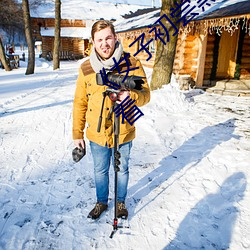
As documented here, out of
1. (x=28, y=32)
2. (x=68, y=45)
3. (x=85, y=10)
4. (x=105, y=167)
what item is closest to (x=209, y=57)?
(x=105, y=167)

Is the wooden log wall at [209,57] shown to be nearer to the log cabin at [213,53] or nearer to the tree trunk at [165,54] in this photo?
the log cabin at [213,53]

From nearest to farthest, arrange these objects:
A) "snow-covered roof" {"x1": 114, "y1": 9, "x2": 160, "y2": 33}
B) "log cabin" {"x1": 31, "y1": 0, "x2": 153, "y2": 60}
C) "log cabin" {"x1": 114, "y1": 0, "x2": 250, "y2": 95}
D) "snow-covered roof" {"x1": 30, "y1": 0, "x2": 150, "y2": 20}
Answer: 1. "log cabin" {"x1": 114, "y1": 0, "x2": 250, "y2": 95}
2. "snow-covered roof" {"x1": 114, "y1": 9, "x2": 160, "y2": 33}
3. "log cabin" {"x1": 31, "y1": 0, "x2": 153, "y2": 60}
4. "snow-covered roof" {"x1": 30, "y1": 0, "x2": 150, "y2": 20}

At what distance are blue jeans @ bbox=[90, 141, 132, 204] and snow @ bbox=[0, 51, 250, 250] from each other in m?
0.30

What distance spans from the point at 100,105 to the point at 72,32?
30.9 metres

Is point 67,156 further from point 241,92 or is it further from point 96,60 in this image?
point 241,92

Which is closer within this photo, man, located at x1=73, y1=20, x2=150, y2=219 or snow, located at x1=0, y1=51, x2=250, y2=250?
man, located at x1=73, y1=20, x2=150, y2=219

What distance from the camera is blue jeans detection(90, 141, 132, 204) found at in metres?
2.17

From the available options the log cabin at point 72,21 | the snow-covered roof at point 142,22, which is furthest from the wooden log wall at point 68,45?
the snow-covered roof at point 142,22

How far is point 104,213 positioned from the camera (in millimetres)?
2498

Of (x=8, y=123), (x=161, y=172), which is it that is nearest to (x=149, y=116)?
(x=161, y=172)

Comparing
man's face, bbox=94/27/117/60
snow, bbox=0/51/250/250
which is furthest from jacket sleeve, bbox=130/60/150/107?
snow, bbox=0/51/250/250

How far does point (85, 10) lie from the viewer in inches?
1303

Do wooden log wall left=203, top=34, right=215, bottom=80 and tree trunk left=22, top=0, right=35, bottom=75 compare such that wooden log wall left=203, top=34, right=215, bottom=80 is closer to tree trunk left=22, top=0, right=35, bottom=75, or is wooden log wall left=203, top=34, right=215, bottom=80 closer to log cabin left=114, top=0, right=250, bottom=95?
log cabin left=114, top=0, right=250, bottom=95

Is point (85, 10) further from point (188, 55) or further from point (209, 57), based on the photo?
point (188, 55)
